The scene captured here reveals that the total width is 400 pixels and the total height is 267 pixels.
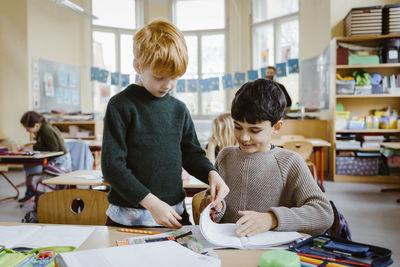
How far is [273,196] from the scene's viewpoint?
112 centimetres

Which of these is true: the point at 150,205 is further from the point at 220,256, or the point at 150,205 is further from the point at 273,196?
the point at 273,196

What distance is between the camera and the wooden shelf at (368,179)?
5059mm

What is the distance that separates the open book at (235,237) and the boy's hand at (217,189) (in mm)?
63

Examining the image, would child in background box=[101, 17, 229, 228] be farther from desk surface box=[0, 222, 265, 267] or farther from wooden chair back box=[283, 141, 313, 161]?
wooden chair back box=[283, 141, 313, 161]

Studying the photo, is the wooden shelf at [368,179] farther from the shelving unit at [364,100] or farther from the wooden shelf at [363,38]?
the wooden shelf at [363,38]

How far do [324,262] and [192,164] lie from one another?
533 millimetres

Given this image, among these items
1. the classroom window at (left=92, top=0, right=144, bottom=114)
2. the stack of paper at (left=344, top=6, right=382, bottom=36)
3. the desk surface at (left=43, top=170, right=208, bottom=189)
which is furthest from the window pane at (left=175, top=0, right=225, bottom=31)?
the desk surface at (left=43, top=170, right=208, bottom=189)

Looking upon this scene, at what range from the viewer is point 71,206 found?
146cm

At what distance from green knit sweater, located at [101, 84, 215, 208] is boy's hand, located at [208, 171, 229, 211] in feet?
0.22

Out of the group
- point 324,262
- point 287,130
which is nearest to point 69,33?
point 287,130

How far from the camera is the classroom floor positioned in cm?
278

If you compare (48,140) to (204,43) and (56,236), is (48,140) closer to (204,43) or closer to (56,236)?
(56,236)

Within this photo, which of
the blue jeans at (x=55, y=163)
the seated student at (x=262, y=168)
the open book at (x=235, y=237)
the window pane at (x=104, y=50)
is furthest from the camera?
the window pane at (x=104, y=50)

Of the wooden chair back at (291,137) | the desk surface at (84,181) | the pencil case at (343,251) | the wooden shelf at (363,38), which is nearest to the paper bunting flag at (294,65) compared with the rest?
the wooden shelf at (363,38)
